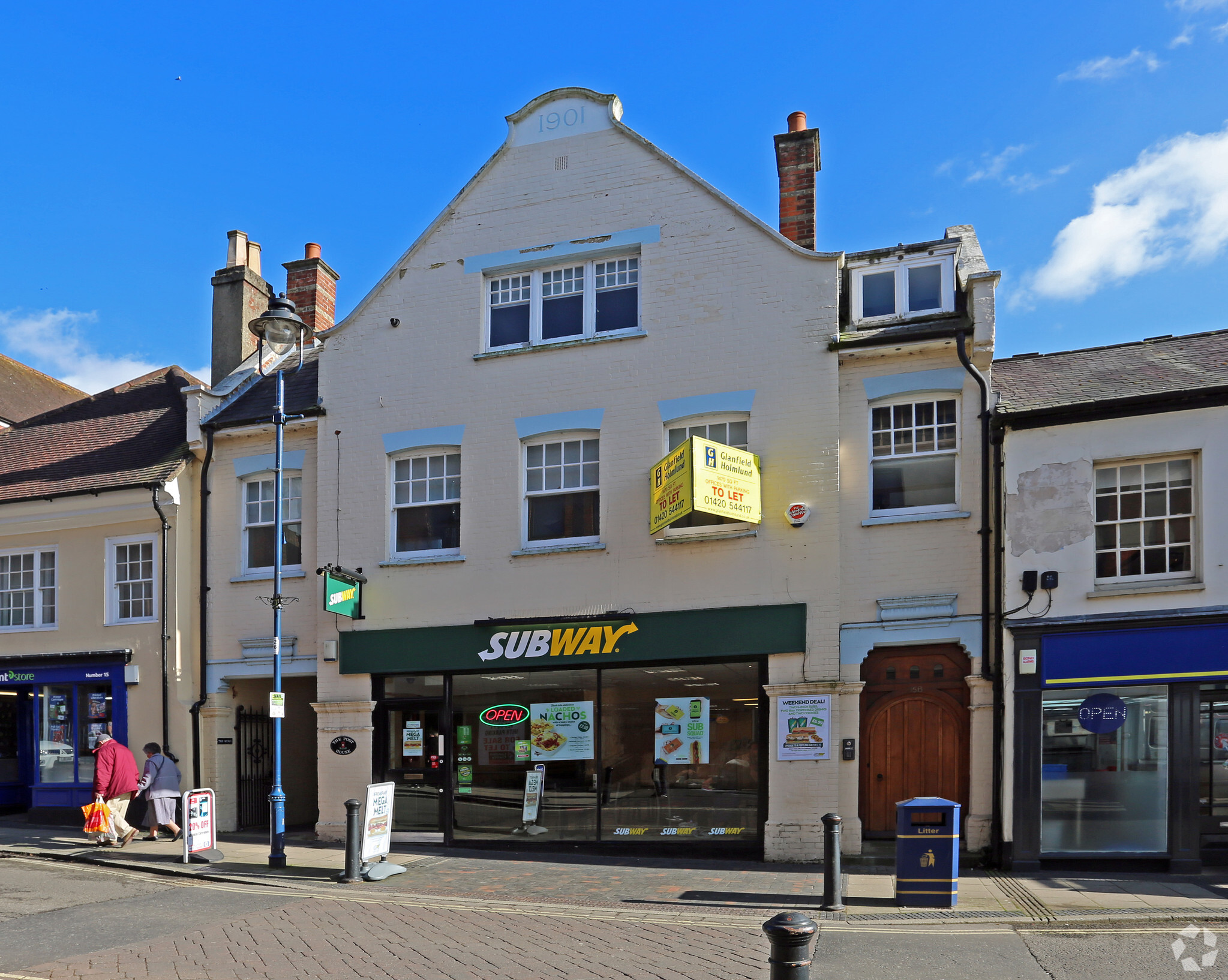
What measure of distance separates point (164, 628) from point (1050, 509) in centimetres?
1336

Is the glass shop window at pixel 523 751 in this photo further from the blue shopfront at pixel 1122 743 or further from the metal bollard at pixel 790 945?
the metal bollard at pixel 790 945

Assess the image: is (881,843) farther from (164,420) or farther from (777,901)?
(164,420)

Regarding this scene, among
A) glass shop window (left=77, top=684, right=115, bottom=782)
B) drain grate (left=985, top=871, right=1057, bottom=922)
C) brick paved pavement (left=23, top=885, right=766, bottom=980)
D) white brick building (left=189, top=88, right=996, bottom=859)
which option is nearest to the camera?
brick paved pavement (left=23, top=885, right=766, bottom=980)

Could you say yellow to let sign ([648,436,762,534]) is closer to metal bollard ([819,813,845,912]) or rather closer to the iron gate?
metal bollard ([819,813,845,912])

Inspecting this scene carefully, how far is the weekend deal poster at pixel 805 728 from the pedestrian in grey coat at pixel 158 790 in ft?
29.5

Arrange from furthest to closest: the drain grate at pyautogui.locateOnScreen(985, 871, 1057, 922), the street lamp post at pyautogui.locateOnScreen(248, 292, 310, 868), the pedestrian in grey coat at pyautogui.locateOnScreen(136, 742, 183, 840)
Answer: the pedestrian in grey coat at pyautogui.locateOnScreen(136, 742, 183, 840), the street lamp post at pyautogui.locateOnScreen(248, 292, 310, 868), the drain grate at pyautogui.locateOnScreen(985, 871, 1057, 922)

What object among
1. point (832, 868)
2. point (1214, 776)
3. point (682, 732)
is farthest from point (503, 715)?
point (1214, 776)

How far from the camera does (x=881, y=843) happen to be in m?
13.2

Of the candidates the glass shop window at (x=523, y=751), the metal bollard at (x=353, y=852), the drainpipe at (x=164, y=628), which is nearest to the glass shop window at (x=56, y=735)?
the drainpipe at (x=164, y=628)

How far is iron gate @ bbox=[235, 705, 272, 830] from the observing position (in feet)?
56.1

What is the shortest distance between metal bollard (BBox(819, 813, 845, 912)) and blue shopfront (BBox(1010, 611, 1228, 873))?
127 inches

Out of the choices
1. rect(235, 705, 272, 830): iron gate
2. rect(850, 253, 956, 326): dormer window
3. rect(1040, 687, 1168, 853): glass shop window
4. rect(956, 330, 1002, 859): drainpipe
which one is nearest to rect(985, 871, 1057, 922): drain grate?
rect(956, 330, 1002, 859): drainpipe

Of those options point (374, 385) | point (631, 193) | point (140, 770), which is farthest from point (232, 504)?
point (631, 193)

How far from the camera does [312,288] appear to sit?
19.9 m
